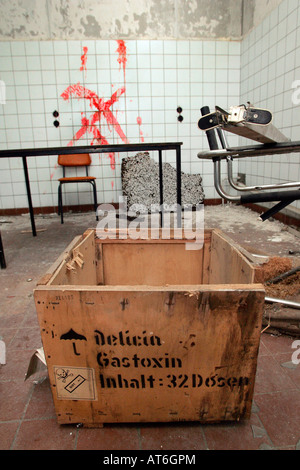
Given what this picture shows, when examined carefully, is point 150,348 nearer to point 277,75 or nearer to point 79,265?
point 79,265

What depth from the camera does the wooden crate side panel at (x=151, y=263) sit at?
1246mm

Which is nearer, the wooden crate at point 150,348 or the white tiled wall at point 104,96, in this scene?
the wooden crate at point 150,348

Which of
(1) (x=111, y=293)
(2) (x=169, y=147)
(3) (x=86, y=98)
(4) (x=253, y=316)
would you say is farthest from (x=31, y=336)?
(3) (x=86, y=98)

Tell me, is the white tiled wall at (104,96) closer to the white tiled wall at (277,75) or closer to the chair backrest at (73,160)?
the chair backrest at (73,160)

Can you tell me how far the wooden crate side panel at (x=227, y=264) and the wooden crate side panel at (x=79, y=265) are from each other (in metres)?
0.50

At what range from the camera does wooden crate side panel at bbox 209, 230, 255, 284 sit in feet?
2.83

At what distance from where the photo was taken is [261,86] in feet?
11.1

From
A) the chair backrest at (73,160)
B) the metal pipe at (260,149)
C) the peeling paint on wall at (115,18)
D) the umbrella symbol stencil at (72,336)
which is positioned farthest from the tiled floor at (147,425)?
the peeling paint on wall at (115,18)

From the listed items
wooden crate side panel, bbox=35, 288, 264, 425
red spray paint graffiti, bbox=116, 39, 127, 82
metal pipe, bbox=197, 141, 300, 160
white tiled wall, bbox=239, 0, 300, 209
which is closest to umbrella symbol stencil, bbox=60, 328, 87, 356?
wooden crate side panel, bbox=35, 288, 264, 425

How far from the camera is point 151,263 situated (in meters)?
1.27

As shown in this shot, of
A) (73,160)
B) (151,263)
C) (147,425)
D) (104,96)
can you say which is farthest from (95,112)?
(147,425)

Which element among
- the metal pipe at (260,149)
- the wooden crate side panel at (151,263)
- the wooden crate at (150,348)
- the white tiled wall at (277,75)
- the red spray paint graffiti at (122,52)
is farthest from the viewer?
the red spray paint graffiti at (122,52)

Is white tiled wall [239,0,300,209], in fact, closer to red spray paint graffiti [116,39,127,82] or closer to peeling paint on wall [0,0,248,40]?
peeling paint on wall [0,0,248,40]

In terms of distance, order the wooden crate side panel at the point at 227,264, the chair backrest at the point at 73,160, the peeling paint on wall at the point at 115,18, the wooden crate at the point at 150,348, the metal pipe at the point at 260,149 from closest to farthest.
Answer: the wooden crate at the point at 150,348 < the wooden crate side panel at the point at 227,264 < the metal pipe at the point at 260,149 < the peeling paint on wall at the point at 115,18 < the chair backrest at the point at 73,160
